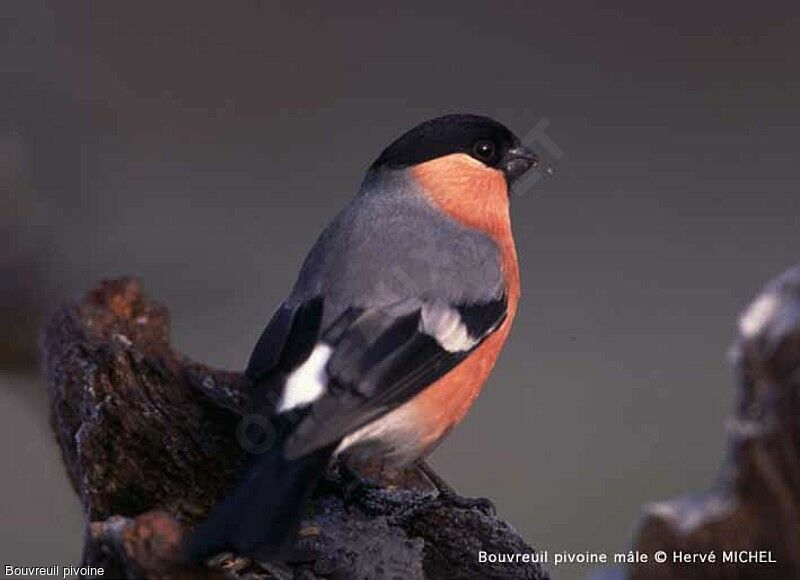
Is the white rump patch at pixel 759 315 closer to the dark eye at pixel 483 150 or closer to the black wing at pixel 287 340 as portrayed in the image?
the black wing at pixel 287 340

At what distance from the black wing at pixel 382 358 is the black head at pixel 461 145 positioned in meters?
0.52

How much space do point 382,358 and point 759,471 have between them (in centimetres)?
107

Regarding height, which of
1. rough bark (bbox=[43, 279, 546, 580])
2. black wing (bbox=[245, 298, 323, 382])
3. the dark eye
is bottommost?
rough bark (bbox=[43, 279, 546, 580])

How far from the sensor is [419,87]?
4.54 meters

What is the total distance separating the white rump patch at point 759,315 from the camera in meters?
1.38

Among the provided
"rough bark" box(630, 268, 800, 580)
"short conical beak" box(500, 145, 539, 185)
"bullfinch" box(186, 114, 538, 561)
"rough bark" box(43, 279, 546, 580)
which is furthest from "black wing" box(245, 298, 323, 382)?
"rough bark" box(630, 268, 800, 580)

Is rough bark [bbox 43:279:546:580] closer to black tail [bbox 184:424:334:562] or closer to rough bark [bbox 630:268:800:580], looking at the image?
black tail [bbox 184:424:334:562]

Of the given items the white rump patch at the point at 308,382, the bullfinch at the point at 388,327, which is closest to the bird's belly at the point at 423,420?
the bullfinch at the point at 388,327

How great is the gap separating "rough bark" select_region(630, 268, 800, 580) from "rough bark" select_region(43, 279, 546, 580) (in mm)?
792

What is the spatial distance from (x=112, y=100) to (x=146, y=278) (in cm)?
106

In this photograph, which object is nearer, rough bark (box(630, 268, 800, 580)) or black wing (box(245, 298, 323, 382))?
rough bark (box(630, 268, 800, 580))

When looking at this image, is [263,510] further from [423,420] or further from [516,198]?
[516,198]

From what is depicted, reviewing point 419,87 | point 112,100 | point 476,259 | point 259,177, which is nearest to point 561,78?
point 419,87

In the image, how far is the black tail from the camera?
178 cm
